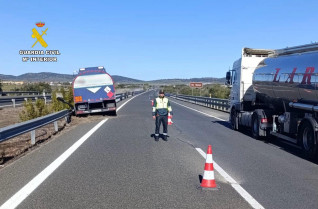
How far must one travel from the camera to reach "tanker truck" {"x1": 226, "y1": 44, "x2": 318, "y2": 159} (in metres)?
10.2

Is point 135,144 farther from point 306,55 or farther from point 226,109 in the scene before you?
point 226,109

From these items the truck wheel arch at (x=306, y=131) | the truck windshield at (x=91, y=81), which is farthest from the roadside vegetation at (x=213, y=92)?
the truck wheel arch at (x=306, y=131)

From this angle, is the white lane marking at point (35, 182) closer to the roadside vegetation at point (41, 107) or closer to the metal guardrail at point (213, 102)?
the roadside vegetation at point (41, 107)

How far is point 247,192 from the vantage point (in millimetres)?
6520

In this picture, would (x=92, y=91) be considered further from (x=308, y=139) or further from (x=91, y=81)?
(x=308, y=139)

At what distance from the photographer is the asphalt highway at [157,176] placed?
601 cm

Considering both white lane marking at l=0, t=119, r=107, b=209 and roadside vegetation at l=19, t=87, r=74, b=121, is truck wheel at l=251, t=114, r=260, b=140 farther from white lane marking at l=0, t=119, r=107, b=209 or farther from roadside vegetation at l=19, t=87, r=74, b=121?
roadside vegetation at l=19, t=87, r=74, b=121

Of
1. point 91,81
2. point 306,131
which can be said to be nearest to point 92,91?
point 91,81

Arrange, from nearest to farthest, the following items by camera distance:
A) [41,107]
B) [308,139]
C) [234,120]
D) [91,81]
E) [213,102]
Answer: [308,139] → [234,120] → [41,107] → [91,81] → [213,102]

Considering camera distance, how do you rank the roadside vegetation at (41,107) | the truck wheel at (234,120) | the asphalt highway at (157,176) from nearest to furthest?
1. the asphalt highway at (157,176)
2. the truck wheel at (234,120)
3. the roadside vegetation at (41,107)

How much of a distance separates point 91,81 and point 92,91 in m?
0.59

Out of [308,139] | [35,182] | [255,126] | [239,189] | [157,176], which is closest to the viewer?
[239,189]

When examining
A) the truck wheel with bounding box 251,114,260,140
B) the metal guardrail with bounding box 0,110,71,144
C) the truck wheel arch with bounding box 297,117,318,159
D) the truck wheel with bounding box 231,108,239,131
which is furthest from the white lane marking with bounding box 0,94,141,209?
the truck wheel with bounding box 231,108,239,131

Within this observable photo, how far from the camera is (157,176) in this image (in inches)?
302
